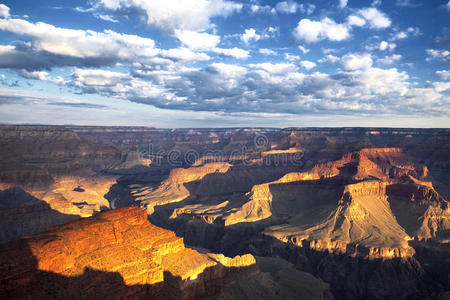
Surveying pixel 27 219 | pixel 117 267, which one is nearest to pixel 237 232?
pixel 27 219

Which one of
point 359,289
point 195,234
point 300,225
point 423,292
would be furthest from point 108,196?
point 423,292

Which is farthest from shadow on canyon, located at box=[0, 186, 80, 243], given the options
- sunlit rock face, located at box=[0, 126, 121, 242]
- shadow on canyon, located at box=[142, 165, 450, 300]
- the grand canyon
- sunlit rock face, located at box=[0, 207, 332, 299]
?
sunlit rock face, located at box=[0, 207, 332, 299]

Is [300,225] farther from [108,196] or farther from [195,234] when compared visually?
[108,196]

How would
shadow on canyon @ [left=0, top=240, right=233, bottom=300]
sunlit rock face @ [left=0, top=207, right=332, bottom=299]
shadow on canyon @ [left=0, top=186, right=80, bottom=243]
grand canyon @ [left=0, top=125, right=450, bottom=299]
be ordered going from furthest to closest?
shadow on canyon @ [left=0, top=186, right=80, bottom=243]
grand canyon @ [left=0, top=125, right=450, bottom=299]
sunlit rock face @ [left=0, top=207, right=332, bottom=299]
shadow on canyon @ [left=0, top=240, right=233, bottom=300]

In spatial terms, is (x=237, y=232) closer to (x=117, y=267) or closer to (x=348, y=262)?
(x=348, y=262)

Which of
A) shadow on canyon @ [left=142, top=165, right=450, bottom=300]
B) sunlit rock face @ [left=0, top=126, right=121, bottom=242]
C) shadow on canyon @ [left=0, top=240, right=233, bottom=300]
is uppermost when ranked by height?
shadow on canyon @ [left=0, top=240, right=233, bottom=300]

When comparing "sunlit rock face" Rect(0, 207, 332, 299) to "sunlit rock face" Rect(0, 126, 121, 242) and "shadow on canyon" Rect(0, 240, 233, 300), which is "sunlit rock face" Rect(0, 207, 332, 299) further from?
"sunlit rock face" Rect(0, 126, 121, 242)

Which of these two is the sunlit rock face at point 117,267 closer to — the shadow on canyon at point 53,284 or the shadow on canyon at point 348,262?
the shadow on canyon at point 53,284
